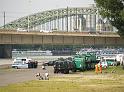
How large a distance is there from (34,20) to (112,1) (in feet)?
436

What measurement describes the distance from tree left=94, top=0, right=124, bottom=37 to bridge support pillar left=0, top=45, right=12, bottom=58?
97.8m

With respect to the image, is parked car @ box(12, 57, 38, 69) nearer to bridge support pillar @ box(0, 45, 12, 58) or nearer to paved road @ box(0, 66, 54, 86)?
paved road @ box(0, 66, 54, 86)

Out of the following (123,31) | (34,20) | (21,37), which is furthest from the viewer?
(34,20)

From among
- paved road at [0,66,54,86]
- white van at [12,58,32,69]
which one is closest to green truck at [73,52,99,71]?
paved road at [0,66,54,86]

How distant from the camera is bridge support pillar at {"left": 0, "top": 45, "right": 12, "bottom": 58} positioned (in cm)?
15288

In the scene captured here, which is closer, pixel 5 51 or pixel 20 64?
pixel 20 64

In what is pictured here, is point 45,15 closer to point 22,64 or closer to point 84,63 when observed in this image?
point 22,64

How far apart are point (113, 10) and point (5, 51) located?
342ft

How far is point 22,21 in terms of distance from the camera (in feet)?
614

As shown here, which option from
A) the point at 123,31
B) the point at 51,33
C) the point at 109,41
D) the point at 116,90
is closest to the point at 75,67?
the point at 123,31

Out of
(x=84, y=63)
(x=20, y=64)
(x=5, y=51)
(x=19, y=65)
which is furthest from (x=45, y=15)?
(x=84, y=63)

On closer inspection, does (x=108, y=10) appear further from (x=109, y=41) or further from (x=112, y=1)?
(x=109, y=41)

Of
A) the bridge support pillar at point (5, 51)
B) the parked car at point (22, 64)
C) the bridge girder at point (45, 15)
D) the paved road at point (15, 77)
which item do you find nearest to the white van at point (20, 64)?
the parked car at point (22, 64)

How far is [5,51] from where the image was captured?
156 m
